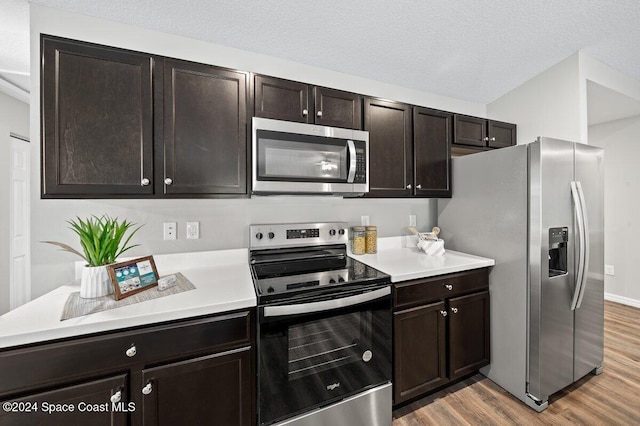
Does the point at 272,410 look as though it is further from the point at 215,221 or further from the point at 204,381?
the point at 215,221

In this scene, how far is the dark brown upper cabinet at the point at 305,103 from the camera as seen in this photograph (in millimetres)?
1730

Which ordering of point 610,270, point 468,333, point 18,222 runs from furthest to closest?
1. point 610,270
2. point 18,222
3. point 468,333

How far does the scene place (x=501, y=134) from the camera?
279 cm

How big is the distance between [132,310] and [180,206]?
0.84 metres

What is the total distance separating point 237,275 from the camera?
1.68 m

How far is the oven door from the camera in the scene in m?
1.34

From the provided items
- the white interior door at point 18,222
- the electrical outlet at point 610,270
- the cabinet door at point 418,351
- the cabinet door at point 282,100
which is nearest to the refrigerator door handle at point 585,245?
the cabinet door at point 418,351

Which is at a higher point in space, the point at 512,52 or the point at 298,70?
the point at 512,52

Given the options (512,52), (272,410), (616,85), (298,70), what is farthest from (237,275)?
(616,85)

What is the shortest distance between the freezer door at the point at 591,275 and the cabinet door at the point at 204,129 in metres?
2.42

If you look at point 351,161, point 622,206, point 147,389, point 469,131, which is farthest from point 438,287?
point 622,206

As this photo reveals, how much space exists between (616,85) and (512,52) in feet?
4.60

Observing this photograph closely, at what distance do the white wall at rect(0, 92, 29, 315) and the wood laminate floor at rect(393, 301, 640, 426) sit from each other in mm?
3342

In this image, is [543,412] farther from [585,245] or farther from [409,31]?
[409,31]
